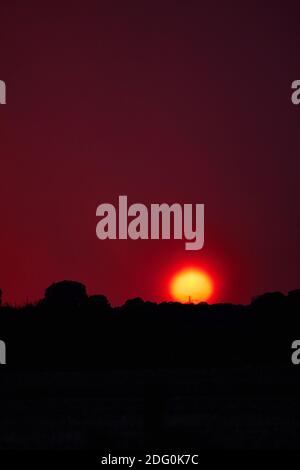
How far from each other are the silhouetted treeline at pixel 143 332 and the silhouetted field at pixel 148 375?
0.11 meters

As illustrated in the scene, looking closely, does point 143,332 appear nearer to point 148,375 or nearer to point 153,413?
point 148,375

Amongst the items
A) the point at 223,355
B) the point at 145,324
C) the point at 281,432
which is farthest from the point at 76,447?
the point at 145,324

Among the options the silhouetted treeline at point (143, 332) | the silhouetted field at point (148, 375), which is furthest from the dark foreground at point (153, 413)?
the silhouetted treeline at point (143, 332)

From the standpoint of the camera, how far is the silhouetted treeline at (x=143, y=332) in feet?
195

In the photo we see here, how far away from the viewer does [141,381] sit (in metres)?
42.1

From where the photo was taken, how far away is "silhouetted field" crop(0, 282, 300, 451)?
22.8 m

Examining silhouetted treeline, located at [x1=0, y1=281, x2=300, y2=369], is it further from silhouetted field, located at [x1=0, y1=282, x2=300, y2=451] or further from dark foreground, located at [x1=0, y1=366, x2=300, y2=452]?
dark foreground, located at [x1=0, y1=366, x2=300, y2=452]

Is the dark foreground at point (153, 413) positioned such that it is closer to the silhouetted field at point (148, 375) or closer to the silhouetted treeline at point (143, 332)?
the silhouetted field at point (148, 375)

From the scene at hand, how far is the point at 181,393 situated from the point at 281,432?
10377mm

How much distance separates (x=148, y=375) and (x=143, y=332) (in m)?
22.2

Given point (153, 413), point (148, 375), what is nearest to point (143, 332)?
point (148, 375)

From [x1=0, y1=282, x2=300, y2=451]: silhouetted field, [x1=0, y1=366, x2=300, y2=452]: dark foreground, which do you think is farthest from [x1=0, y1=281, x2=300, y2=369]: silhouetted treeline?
[x1=0, y1=366, x2=300, y2=452]: dark foreground

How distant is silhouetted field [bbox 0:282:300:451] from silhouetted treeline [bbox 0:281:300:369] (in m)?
0.11
